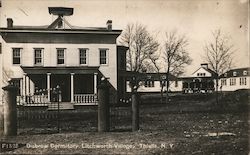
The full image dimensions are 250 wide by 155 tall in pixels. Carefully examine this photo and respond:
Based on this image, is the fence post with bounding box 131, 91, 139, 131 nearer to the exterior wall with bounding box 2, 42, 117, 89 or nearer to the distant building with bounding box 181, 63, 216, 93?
the exterior wall with bounding box 2, 42, 117, 89

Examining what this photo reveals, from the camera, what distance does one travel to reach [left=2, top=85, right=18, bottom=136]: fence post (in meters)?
7.68

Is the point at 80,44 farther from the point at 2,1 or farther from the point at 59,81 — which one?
the point at 2,1

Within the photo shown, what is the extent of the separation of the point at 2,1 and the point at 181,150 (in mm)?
6013

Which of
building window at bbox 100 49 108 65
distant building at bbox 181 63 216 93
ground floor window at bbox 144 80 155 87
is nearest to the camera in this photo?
building window at bbox 100 49 108 65

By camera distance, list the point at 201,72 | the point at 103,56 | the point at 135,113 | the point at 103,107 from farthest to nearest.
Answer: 1. the point at 201,72
2. the point at 103,56
3. the point at 135,113
4. the point at 103,107

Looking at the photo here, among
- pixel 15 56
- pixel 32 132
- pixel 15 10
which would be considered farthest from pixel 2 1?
pixel 15 56

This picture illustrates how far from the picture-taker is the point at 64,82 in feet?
62.1

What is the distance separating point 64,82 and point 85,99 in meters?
Result: 2.38

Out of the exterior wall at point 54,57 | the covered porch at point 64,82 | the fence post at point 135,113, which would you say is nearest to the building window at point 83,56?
the exterior wall at point 54,57

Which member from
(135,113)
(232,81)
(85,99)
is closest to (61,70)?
(85,99)

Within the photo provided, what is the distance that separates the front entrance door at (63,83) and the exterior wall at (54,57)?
79 centimetres

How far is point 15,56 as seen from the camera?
17.9 metres

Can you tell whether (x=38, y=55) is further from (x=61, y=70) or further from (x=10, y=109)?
(x=10, y=109)

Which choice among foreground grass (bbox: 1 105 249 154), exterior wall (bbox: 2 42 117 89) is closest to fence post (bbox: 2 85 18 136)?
foreground grass (bbox: 1 105 249 154)
